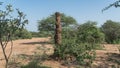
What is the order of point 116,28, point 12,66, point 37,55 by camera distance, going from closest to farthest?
point 12,66
point 37,55
point 116,28

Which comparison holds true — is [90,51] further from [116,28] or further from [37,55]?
[116,28]

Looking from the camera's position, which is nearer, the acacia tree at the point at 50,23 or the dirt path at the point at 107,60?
the dirt path at the point at 107,60

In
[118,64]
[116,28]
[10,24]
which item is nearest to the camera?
[10,24]

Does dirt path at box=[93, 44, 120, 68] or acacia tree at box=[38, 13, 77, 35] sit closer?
dirt path at box=[93, 44, 120, 68]

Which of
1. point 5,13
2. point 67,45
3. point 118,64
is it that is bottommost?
point 118,64

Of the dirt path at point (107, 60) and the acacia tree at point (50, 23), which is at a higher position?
the acacia tree at point (50, 23)

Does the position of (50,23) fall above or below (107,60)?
above

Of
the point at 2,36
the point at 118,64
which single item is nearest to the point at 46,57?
the point at 118,64

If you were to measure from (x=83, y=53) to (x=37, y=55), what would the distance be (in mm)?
2243

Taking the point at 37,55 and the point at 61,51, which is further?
the point at 37,55

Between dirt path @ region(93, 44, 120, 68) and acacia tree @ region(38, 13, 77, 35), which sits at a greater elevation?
acacia tree @ region(38, 13, 77, 35)

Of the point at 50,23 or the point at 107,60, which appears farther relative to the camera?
the point at 50,23

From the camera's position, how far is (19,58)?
46.5 feet

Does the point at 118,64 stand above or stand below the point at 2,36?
below
